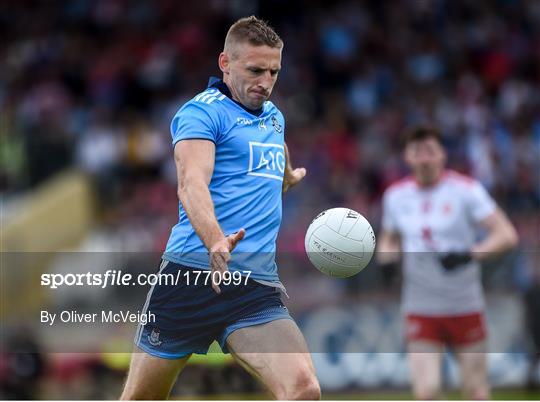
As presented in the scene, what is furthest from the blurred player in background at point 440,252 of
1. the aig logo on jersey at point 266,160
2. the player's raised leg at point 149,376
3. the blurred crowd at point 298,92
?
the blurred crowd at point 298,92

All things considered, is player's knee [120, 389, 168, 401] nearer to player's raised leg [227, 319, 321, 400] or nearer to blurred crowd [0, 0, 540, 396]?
player's raised leg [227, 319, 321, 400]

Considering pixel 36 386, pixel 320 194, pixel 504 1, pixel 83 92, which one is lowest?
pixel 36 386

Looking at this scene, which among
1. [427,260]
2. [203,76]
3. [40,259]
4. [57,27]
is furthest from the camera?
[57,27]

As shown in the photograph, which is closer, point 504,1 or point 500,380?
point 500,380

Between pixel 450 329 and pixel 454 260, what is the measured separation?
540 millimetres

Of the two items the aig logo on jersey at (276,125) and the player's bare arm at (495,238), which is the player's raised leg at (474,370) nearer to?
the player's bare arm at (495,238)

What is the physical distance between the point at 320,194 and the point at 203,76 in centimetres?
370

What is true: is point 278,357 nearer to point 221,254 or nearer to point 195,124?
point 221,254

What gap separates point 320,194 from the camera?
633 inches

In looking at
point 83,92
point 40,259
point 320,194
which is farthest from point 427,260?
point 83,92

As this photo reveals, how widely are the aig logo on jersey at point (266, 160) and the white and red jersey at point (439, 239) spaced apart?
3.42 meters

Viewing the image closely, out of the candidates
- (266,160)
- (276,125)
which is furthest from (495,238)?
(266,160)

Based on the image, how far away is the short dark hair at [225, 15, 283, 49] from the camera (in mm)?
6086

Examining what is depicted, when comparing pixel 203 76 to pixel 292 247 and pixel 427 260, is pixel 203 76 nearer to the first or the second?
pixel 292 247
